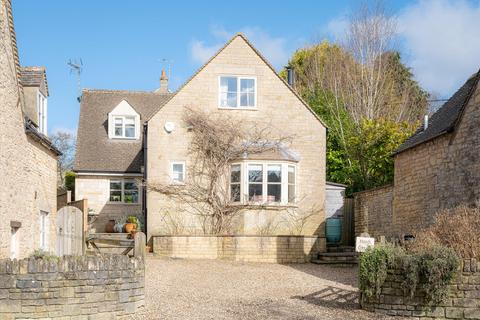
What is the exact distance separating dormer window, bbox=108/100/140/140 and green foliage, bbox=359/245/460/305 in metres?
21.3

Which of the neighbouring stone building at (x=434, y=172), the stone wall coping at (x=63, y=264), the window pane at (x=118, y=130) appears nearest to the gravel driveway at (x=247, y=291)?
the stone wall coping at (x=63, y=264)

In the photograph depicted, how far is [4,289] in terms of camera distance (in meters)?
12.1

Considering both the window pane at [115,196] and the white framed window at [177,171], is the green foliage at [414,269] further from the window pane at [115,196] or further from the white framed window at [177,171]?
the window pane at [115,196]

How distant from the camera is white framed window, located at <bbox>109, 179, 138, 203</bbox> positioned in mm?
32344

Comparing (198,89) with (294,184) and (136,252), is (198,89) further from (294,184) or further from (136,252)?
(136,252)

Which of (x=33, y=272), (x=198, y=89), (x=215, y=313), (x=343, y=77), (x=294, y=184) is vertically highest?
(x=343, y=77)

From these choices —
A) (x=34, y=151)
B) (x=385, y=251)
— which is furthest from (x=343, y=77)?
(x=385, y=251)

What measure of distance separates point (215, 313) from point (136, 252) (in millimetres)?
2598

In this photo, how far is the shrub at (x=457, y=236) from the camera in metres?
14.2

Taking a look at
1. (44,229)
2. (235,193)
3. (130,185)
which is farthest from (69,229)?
(130,185)

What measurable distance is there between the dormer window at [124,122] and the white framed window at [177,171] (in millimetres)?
7398

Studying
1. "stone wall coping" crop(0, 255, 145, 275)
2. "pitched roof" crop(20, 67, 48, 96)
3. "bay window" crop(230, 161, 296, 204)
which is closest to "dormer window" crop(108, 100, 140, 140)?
"bay window" crop(230, 161, 296, 204)

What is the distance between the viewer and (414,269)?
1353 cm

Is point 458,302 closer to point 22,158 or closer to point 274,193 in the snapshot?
point 22,158
